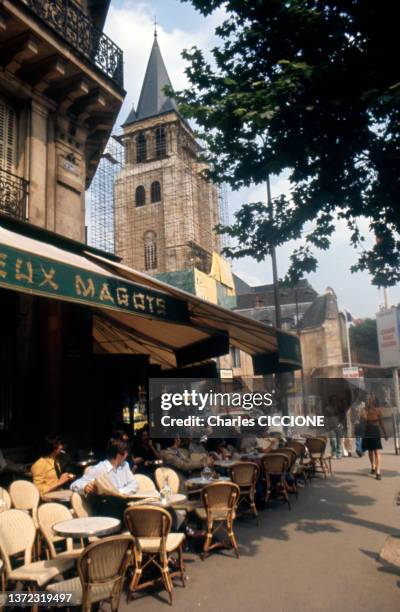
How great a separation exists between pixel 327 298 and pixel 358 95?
46024mm

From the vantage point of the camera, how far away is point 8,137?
29.7ft

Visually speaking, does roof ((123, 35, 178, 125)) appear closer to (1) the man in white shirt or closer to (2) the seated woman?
(2) the seated woman

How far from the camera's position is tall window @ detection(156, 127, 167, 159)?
60.8 metres

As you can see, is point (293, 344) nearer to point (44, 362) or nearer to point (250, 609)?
point (44, 362)

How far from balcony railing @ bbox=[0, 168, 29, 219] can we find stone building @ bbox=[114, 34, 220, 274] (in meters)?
41.8

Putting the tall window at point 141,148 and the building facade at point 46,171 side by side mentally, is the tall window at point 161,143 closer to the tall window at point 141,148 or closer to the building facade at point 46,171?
the tall window at point 141,148

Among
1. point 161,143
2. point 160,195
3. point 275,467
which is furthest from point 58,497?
point 161,143

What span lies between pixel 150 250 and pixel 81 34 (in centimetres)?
4647

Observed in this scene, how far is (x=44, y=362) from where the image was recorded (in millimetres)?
8359

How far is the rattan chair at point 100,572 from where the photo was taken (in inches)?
145

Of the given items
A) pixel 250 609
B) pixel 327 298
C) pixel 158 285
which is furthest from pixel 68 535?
pixel 327 298

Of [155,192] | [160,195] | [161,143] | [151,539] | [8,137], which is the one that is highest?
[161,143]

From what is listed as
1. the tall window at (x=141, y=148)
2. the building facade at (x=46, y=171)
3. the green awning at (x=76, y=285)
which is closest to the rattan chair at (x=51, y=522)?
the green awning at (x=76, y=285)

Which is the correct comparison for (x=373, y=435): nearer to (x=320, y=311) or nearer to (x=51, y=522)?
(x=51, y=522)
